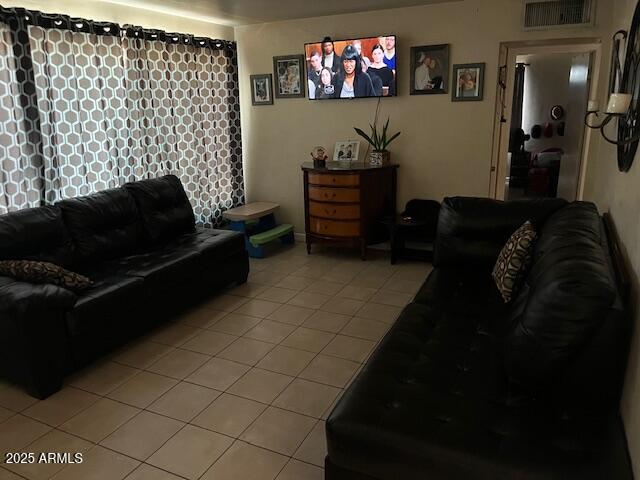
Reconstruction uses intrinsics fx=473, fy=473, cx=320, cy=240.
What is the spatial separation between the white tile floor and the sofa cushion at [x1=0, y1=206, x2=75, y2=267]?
0.76 metres

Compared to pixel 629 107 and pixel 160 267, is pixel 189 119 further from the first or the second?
pixel 629 107

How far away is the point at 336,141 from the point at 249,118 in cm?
115

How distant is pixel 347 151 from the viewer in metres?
4.95

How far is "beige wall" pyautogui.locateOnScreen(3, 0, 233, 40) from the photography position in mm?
3455

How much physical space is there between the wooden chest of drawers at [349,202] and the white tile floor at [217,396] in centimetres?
85

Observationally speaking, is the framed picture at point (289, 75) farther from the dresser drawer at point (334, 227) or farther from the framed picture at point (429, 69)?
the dresser drawer at point (334, 227)

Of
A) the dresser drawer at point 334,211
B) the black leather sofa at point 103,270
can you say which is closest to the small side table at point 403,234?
the dresser drawer at point 334,211

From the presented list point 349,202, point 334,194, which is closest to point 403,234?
point 349,202

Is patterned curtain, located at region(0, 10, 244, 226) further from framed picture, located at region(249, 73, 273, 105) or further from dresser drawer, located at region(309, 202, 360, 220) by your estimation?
dresser drawer, located at region(309, 202, 360, 220)

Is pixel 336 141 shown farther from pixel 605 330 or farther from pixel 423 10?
pixel 605 330

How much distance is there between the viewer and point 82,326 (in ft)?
8.84

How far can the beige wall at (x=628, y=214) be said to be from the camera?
142cm

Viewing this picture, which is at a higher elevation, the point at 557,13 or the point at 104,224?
the point at 557,13

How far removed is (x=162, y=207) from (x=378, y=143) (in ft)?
7.17
